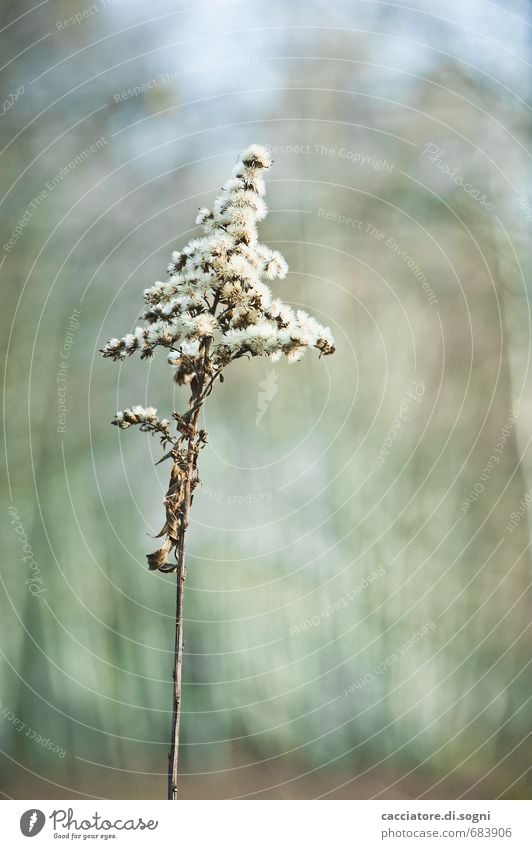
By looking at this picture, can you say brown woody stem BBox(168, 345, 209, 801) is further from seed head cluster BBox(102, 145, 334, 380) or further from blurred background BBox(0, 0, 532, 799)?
blurred background BBox(0, 0, 532, 799)

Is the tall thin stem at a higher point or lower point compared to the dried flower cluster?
lower

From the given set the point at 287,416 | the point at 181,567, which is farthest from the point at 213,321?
the point at 287,416

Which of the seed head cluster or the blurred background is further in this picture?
the blurred background

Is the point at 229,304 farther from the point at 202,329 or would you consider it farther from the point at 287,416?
the point at 287,416
